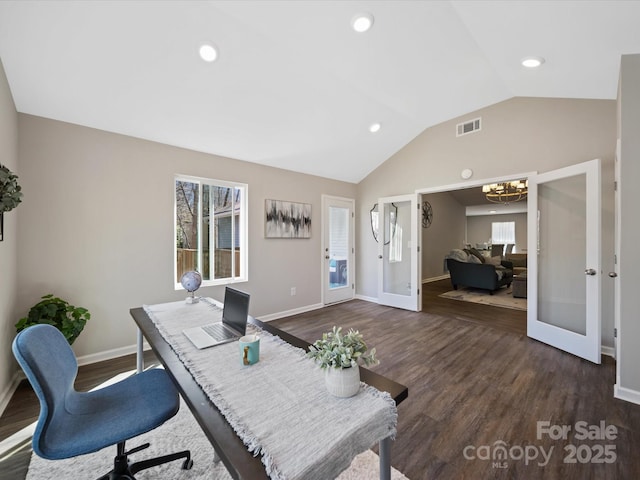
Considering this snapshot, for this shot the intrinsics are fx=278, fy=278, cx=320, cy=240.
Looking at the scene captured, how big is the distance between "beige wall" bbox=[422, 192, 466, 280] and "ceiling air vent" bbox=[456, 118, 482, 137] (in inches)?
130

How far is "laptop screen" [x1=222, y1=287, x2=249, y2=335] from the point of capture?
1.55 m

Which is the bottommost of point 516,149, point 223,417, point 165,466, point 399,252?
point 165,466

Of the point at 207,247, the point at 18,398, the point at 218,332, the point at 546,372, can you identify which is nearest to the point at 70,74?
the point at 207,247

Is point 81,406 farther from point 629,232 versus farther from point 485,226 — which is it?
point 485,226

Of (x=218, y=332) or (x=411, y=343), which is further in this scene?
(x=411, y=343)

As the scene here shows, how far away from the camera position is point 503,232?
995 cm

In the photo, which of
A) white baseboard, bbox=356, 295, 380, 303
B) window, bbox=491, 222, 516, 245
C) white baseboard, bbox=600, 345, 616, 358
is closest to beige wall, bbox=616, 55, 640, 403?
white baseboard, bbox=600, 345, 616, 358

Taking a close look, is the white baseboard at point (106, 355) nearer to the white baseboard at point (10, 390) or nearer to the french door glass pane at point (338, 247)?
the white baseboard at point (10, 390)

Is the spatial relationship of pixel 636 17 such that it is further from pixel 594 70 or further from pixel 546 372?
pixel 546 372

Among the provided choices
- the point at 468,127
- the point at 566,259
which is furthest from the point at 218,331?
the point at 468,127

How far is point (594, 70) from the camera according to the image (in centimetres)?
247

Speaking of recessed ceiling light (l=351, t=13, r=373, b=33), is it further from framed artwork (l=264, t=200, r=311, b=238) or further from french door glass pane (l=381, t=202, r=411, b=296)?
french door glass pane (l=381, t=202, r=411, b=296)

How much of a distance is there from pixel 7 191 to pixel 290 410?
7.75ft

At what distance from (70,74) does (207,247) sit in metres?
2.11
